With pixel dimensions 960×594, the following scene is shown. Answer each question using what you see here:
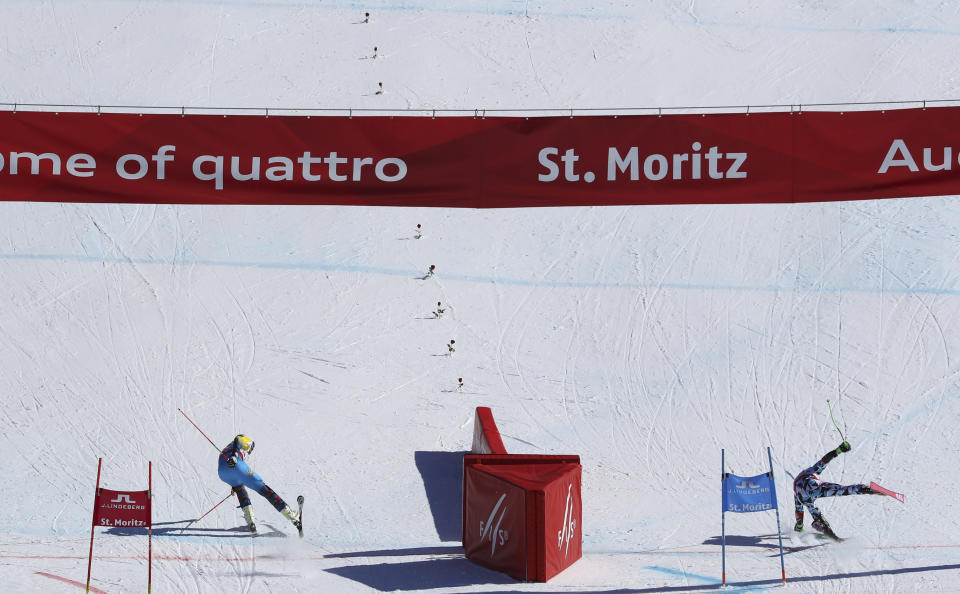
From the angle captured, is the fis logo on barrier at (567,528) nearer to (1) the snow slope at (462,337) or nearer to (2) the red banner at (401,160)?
(1) the snow slope at (462,337)

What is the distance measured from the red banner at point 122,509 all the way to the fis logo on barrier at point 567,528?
3.49 metres

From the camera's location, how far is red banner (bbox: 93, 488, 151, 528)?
422 inches

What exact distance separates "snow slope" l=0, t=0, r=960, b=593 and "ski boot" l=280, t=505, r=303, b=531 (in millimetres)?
228

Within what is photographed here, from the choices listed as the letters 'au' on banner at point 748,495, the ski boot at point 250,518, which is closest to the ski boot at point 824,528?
the letters 'au' on banner at point 748,495

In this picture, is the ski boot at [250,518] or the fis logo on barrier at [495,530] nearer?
the fis logo on barrier at [495,530]

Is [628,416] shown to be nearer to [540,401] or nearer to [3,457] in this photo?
[540,401]

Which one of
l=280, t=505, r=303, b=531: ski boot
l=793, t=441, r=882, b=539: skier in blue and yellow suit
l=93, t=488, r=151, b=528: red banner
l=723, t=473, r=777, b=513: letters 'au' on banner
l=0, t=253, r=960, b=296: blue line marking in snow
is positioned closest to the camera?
l=93, t=488, r=151, b=528: red banner

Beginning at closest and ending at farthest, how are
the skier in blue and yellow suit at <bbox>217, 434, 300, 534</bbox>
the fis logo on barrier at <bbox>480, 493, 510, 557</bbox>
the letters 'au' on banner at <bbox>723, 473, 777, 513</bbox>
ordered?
1. the letters 'au' on banner at <bbox>723, 473, 777, 513</bbox>
2. the fis logo on barrier at <bbox>480, 493, 510, 557</bbox>
3. the skier in blue and yellow suit at <bbox>217, 434, 300, 534</bbox>

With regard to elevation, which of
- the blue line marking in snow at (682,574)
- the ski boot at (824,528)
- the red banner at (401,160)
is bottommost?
the blue line marking in snow at (682,574)

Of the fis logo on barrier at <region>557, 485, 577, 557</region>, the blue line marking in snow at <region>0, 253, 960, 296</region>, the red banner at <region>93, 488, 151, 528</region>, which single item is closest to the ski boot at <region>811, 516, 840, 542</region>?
the fis logo on barrier at <region>557, 485, 577, 557</region>

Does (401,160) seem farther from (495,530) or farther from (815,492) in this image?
(815,492)

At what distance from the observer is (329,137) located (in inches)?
513

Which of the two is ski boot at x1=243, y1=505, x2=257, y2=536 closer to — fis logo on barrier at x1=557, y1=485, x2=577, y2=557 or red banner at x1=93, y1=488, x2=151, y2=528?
red banner at x1=93, y1=488, x2=151, y2=528

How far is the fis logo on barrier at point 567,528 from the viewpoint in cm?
1148
